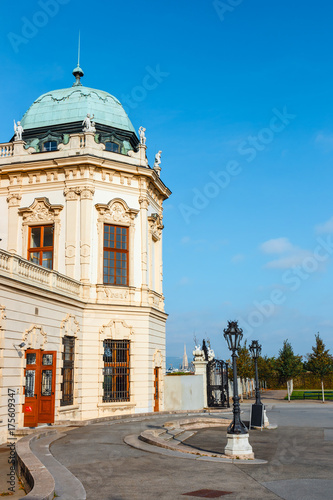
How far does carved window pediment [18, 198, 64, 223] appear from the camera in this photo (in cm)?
2564

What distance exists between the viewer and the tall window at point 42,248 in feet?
84.4

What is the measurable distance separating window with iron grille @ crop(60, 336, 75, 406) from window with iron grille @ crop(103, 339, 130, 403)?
2106 mm

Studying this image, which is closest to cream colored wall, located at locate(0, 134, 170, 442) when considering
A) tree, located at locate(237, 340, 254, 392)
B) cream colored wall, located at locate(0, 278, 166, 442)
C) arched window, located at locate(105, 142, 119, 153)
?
cream colored wall, located at locate(0, 278, 166, 442)

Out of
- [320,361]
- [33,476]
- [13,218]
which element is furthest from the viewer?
[320,361]

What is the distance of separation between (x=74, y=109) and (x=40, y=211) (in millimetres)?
6638

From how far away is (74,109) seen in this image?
28500 mm

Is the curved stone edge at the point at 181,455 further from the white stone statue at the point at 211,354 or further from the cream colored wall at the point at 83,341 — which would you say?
the white stone statue at the point at 211,354

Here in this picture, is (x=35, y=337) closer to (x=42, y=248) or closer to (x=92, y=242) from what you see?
(x=92, y=242)

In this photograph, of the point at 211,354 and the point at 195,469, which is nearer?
the point at 195,469

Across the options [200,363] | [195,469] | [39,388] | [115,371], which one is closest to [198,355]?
[200,363]

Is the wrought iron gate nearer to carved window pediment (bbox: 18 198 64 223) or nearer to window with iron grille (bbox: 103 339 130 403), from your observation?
window with iron grille (bbox: 103 339 130 403)

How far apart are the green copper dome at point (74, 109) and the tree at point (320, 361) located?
23.8m

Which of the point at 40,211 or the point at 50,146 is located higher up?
the point at 50,146

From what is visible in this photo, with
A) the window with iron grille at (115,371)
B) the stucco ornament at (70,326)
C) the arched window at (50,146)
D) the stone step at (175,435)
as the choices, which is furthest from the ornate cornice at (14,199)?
the stone step at (175,435)
